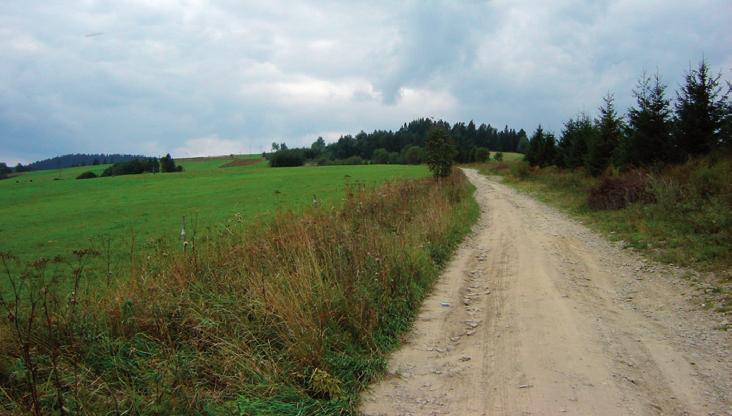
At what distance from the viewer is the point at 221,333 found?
189 inches

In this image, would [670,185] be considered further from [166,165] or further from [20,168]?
[20,168]

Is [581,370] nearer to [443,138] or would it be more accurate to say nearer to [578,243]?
[578,243]

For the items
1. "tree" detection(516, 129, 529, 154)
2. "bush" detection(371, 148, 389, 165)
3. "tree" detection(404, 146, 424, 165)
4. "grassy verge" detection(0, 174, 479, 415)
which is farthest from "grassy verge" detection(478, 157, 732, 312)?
"tree" detection(516, 129, 529, 154)

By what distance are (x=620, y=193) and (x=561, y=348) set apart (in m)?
13.0

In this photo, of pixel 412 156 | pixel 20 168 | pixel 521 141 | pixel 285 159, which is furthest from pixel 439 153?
pixel 20 168

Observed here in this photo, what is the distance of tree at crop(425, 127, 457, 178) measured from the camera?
29000mm

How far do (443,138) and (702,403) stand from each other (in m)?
26.8

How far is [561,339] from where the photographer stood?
16.6ft

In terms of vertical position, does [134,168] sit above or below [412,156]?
below

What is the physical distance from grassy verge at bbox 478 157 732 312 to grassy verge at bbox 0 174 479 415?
5183 millimetres

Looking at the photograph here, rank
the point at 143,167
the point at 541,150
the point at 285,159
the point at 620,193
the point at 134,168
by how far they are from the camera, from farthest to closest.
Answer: the point at 285,159, the point at 143,167, the point at 134,168, the point at 541,150, the point at 620,193

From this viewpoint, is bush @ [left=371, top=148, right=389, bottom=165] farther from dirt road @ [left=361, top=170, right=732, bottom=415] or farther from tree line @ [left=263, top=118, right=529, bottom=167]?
dirt road @ [left=361, top=170, right=732, bottom=415]

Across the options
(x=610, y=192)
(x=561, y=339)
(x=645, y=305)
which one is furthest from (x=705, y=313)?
(x=610, y=192)

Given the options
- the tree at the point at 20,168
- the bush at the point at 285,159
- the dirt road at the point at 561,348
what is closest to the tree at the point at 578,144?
the dirt road at the point at 561,348
